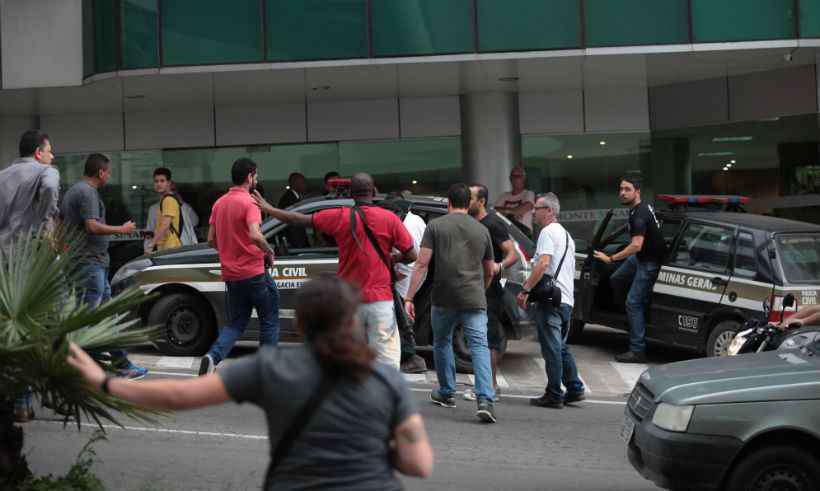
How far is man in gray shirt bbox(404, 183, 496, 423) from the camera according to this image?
30.2 feet

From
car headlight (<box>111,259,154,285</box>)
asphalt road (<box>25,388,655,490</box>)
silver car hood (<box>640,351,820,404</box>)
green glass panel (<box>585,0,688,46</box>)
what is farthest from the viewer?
green glass panel (<box>585,0,688,46</box>)

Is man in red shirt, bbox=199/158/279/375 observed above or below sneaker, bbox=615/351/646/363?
above

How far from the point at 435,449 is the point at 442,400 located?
1.45 meters

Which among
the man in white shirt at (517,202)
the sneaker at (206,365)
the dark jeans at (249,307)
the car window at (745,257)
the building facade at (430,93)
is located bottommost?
the sneaker at (206,365)

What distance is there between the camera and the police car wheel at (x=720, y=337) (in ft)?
38.1

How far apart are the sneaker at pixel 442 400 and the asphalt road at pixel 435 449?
0.26 ft

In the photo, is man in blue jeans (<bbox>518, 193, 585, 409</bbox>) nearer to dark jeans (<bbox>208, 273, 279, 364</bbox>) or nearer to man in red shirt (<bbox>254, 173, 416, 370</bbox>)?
man in red shirt (<bbox>254, 173, 416, 370</bbox>)

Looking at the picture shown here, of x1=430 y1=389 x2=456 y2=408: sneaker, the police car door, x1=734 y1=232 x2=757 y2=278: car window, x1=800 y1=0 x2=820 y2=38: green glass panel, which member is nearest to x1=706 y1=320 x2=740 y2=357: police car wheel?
the police car door

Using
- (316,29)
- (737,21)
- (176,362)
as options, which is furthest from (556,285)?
(737,21)

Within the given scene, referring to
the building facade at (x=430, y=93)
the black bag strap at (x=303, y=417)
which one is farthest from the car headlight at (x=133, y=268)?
the black bag strap at (x=303, y=417)

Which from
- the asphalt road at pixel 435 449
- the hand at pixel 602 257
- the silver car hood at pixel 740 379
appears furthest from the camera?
the hand at pixel 602 257

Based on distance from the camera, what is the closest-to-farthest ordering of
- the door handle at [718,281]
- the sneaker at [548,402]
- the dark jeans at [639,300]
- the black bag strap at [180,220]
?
the sneaker at [548,402] → the door handle at [718,281] → the dark jeans at [639,300] → the black bag strap at [180,220]

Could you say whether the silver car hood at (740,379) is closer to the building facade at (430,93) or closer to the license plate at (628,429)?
the license plate at (628,429)

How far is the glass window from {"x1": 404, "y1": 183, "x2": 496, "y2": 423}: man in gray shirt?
33.5ft
